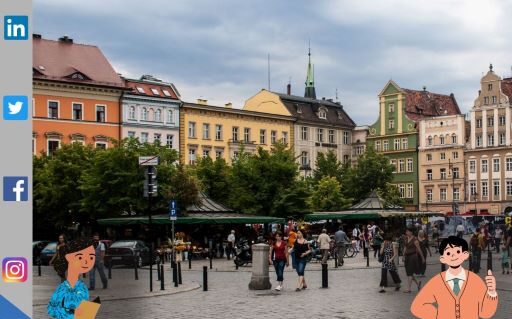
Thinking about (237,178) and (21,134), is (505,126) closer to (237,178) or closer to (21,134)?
(237,178)

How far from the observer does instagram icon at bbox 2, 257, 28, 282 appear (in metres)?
4.98

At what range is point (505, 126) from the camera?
86.6 meters

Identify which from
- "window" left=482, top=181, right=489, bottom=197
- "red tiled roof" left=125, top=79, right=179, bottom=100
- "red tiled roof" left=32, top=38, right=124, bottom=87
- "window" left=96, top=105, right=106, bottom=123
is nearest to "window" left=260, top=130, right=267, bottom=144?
"red tiled roof" left=125, top=79, right=179, bottom=100

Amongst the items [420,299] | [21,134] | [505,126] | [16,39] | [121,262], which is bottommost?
[121,262]

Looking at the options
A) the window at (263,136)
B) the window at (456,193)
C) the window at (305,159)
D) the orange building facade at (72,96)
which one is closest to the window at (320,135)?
the window at (305,159)

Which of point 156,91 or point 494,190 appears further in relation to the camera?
point 494,190

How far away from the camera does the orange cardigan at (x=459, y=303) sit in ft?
18.4

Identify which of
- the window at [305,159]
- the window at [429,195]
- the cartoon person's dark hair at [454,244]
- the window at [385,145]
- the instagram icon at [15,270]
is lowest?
the window at [429,195]

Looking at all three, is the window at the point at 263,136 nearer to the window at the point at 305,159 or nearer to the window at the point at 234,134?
the window at the point at 234,134

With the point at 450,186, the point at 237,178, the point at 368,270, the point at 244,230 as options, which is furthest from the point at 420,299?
the point at 450,186

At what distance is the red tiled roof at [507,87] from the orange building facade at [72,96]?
37.2 meters

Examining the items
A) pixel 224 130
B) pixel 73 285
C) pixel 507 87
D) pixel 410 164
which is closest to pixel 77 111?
pixel 224 130

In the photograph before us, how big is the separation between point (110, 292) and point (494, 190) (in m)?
74.7

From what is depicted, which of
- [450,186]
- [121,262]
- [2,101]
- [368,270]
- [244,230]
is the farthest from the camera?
[450,186]
